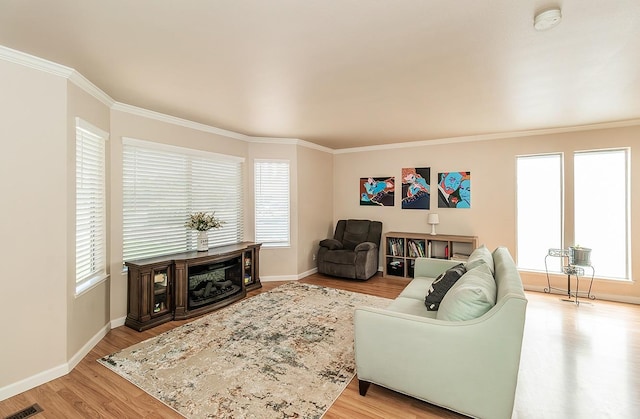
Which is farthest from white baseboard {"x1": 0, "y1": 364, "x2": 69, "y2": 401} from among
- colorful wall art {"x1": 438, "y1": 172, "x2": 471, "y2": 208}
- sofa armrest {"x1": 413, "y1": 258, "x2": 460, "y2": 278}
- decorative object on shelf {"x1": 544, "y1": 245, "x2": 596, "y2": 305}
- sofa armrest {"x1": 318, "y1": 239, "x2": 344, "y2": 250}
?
decorative object on shelf {"x1": 544, "y1": 245, "x2": 596, "y2": 305}

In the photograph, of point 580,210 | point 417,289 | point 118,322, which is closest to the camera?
point 417,289

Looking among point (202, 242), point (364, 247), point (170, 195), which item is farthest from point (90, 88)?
point (364, 247)

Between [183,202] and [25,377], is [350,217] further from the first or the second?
[25,377]

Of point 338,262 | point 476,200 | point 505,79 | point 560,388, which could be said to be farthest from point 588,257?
point 338,262

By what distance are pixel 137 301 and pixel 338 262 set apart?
126 inches

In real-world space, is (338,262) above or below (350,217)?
below

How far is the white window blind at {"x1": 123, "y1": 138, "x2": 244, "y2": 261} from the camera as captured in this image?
3.49 m

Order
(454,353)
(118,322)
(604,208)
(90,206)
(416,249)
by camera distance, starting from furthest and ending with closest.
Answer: (416,249) < (604,208) < (118,322) < (90,206) < (454,353)

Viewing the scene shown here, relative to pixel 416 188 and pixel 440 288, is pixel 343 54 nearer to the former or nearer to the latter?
pixel 440 288

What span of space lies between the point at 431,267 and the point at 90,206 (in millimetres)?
3986

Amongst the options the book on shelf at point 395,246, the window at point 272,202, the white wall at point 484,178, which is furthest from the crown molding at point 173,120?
the book on shelf at point 395,246

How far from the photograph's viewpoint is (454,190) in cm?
520

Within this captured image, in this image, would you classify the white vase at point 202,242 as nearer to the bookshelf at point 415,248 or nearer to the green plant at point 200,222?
the green plant at point 200,222

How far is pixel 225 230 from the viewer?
470cm
